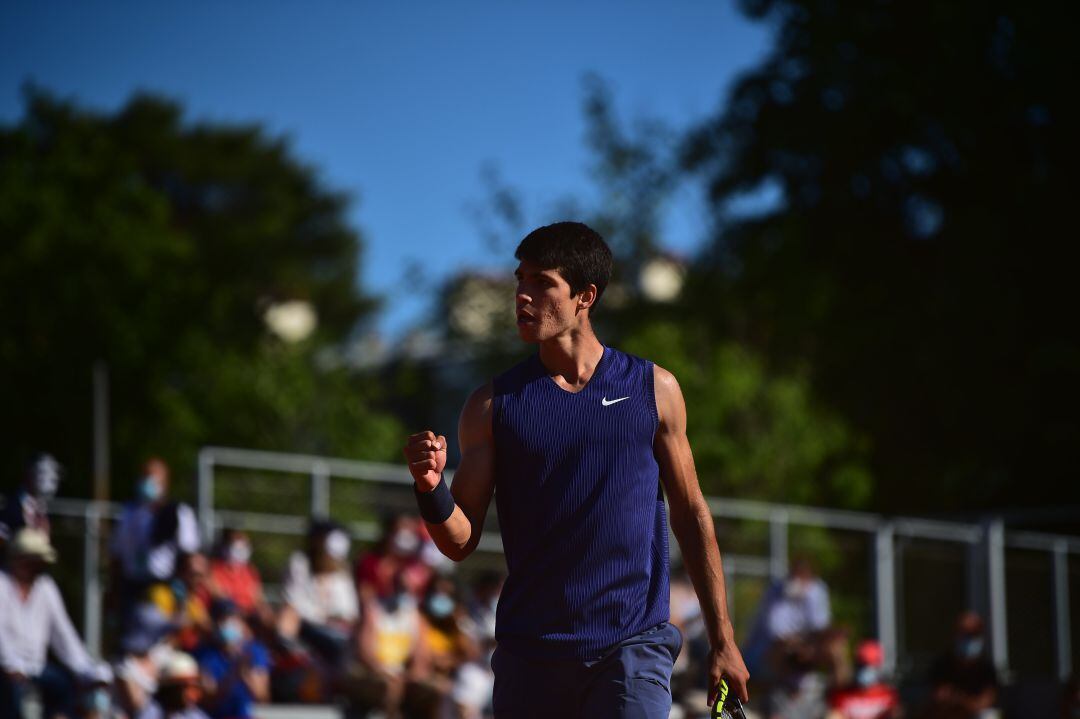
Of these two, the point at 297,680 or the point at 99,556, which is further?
the point at 99,556

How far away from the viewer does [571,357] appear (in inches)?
189

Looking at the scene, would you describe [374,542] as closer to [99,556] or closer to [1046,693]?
[99,556]

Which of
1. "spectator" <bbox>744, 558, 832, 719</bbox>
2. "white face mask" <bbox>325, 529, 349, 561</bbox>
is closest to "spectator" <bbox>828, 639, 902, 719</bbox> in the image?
"spectator" <bbox>744, 558, 832, 719</bbox>

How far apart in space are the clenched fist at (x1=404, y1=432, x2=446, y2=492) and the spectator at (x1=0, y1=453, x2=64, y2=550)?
21.2 ft

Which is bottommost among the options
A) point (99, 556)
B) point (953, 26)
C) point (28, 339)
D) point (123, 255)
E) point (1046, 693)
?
point (1046, 693)

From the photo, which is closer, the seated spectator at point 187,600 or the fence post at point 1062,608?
the seated spectator at point 187,600

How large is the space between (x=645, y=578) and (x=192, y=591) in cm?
749

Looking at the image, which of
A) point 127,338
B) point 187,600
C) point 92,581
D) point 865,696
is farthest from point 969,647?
point 127,338

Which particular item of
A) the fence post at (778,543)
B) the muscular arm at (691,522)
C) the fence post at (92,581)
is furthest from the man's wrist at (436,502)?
the fence post at (778,543)

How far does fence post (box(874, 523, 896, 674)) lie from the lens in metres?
18.0

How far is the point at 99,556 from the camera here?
44.0 ft

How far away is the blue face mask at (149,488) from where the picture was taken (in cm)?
1162

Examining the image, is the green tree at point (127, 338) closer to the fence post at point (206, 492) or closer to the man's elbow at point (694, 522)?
the fence post at point (206, 492)

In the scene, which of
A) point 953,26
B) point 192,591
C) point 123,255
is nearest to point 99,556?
point 192,591
